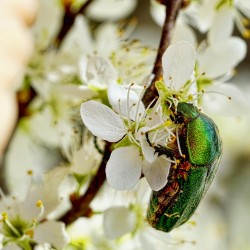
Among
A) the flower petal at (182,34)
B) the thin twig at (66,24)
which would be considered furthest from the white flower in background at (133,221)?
the thin twig at (66,24)

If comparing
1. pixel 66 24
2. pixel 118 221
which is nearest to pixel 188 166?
pixel 118 221

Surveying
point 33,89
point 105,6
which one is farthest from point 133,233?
point 105,6

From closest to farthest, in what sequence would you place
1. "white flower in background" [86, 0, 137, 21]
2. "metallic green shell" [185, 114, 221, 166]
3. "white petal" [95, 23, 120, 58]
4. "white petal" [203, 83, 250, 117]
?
"metallic green shell" [185, 114, 221, 166], "white petal" [203, 83, 250, 117], "white petal" [95, 23, 120, 58], "white flower in background" [86, 0, 137, 21]

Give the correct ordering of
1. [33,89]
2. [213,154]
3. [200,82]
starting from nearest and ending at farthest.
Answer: [213,154] < [200,82] < [33,89]

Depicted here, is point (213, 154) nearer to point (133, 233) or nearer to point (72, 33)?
point (133, 233)

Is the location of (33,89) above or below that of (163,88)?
below

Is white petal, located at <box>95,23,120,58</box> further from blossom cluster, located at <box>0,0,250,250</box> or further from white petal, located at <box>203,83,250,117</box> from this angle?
white petal, located at <box>203,83,250,117</box>

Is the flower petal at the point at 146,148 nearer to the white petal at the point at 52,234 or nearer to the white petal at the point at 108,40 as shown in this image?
the white petal at the point at 52,234

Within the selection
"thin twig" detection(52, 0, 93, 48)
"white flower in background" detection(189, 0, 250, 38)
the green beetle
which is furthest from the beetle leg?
"thin twig" detection(52, 0, 93, 48)
